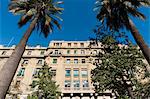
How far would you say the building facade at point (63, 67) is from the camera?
155 ft

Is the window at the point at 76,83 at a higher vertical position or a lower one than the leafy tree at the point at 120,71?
higher

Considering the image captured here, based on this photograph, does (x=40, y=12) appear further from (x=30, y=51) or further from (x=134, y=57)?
(x=30, y=51)

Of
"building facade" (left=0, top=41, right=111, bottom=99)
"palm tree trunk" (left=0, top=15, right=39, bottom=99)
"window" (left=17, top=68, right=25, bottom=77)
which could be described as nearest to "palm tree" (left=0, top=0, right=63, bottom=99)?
"palm tree trunk" (left=0, top=15, right=39, bottom=99)

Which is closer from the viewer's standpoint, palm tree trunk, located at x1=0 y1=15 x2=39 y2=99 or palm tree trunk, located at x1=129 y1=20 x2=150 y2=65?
palm tree trunk, located at x1=0 y1=15 x2=39 y2=99

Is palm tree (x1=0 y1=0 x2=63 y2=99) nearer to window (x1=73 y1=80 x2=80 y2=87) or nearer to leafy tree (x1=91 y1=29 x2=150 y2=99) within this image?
leafy tree (x1=91 y1=29 x2=150 y2=99)

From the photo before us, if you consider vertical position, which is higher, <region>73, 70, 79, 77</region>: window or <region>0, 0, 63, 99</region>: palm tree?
<region>73, 70, 79, 77</region>: window

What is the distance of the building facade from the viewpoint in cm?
4728

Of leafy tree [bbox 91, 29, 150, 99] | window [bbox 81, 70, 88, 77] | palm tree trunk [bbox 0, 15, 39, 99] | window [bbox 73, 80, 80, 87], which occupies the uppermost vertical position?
window [bbox 81, 70, 88, 77]

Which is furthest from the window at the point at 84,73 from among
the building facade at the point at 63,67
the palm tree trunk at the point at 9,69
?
the palm tree trunk at the point at 9,69

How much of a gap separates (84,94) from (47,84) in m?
15.5

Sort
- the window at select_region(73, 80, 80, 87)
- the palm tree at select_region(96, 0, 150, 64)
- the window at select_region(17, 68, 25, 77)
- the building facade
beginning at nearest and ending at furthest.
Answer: the palm tree at select_region(96, 0, 150, 64) → the building facade → the window at select_region(73, 80, 80, 87) → the window at select_region(17, 68, 25, 77)

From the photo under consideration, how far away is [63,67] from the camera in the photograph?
53.2 m

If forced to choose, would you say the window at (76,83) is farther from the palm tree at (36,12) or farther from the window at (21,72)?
the palm tree at (36,12)

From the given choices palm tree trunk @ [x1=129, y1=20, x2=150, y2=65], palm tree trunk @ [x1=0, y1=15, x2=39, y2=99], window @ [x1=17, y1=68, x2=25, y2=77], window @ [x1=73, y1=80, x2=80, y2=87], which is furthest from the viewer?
window @ [x1=17, y1=68, x2=25, y2=77]
